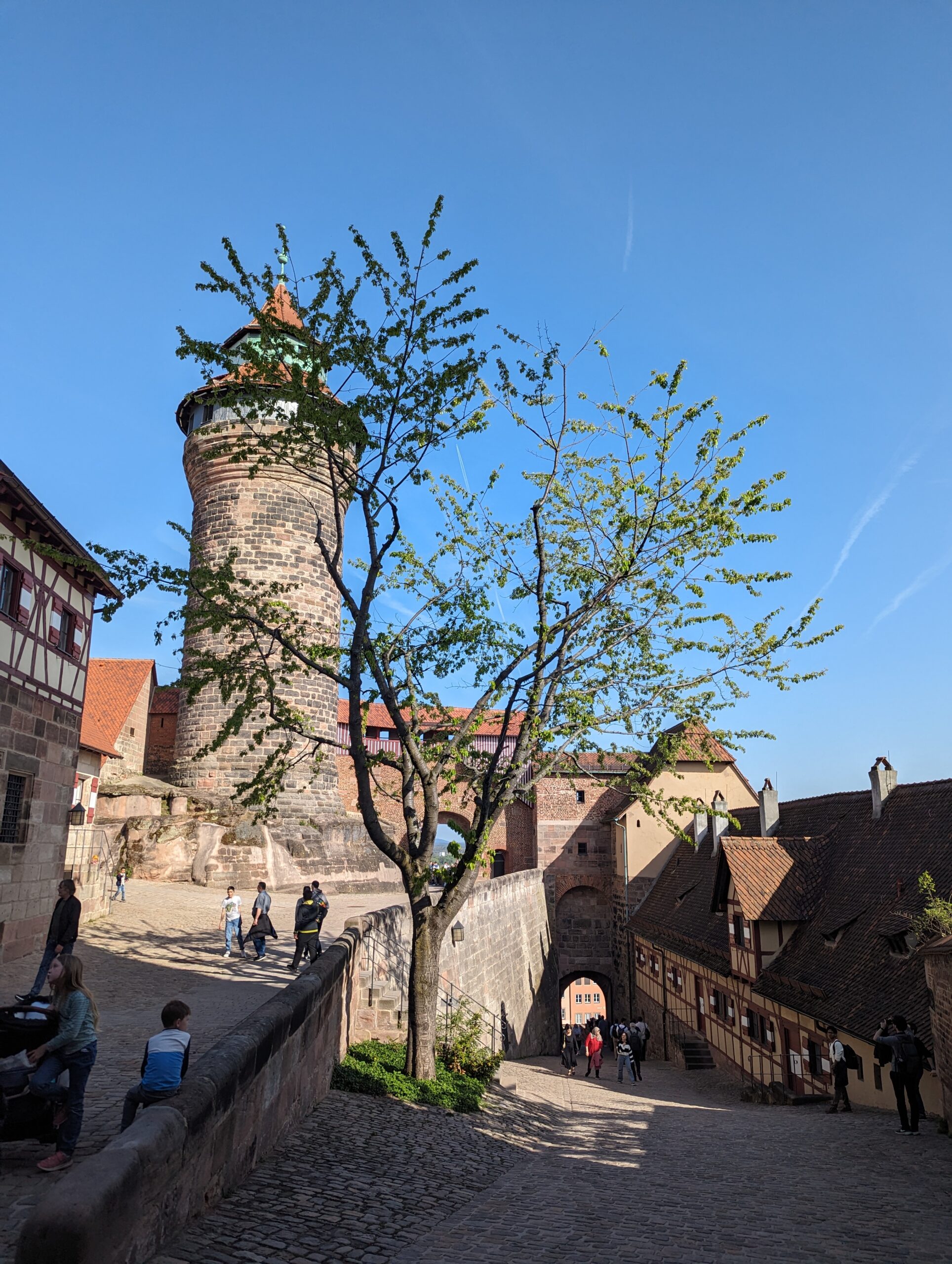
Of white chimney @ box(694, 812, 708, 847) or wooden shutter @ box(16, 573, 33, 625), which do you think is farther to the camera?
white chimney @ box(694, 812, 708, 847)

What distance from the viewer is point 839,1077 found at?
42.1ft

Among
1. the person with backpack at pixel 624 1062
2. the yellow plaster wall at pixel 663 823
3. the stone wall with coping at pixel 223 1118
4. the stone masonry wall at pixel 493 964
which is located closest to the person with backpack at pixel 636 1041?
the stone masonry wall at pixel 493 964

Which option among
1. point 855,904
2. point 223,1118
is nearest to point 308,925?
point 223,1118

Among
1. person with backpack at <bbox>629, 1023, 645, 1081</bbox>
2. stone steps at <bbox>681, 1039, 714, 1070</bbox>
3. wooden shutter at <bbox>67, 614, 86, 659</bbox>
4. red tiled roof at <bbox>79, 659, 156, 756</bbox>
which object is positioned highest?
red tiled roof at <bbox>79, 659, 156, 756</bbox>

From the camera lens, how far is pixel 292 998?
7273 mm

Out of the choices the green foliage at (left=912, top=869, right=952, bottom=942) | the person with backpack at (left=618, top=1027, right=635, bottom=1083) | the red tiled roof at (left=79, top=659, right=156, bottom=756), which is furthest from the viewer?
the red tiled roof at (left=79, top=659, right=156, bottom=756)

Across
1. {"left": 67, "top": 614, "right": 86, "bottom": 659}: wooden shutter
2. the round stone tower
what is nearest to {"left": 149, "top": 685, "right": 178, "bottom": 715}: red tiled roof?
the round stone tower

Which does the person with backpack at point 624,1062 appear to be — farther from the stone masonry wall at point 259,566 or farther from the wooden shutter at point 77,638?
the wooden shutter at point 77,638

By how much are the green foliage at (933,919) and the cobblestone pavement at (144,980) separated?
7780 millimetres

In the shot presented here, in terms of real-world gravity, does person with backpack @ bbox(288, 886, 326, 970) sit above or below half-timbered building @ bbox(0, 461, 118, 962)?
below

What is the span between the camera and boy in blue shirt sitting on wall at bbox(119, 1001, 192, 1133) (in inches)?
187

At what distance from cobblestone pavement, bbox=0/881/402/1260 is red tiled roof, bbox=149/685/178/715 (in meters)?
12.7

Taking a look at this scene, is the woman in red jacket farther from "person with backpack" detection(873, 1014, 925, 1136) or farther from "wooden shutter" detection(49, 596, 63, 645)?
"wooden shutter" detection(49, 596, 63, 645)

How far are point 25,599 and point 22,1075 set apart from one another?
7.91 m
